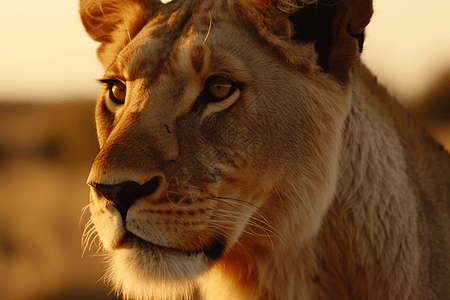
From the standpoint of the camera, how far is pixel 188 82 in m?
2.04

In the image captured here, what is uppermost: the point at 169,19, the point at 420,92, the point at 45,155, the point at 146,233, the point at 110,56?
the point at 420,92

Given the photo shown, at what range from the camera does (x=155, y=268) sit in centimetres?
184

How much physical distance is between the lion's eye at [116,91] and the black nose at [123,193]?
689 millimetres

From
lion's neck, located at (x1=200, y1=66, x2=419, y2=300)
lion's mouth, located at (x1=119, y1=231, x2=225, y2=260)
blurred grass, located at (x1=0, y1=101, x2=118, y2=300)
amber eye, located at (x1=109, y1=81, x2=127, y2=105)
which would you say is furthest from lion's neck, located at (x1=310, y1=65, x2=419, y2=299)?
blurred grass, located at (x1=0, y1=101, x2=118, y2=300)

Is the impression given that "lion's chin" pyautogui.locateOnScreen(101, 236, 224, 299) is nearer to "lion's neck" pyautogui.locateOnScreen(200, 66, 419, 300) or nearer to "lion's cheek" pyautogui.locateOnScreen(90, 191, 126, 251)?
"lion's cheek" pyautogui.locateOnScreen(90, 191, 126, 251)

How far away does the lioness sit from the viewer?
186 centimetres

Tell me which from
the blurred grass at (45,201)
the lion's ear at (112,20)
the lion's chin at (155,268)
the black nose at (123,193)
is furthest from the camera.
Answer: the blurred grass at (45,201)

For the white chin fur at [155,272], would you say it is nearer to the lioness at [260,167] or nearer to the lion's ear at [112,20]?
the lioness at [260,167]

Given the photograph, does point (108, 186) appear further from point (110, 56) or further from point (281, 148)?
point (110, 56)

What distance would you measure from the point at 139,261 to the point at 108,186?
0.98 feet

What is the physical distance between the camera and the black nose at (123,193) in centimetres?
171

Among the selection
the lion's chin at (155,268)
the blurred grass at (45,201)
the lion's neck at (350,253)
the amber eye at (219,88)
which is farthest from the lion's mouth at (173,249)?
the blurred grass at (45,201)

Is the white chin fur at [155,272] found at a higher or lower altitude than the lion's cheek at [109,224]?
lower

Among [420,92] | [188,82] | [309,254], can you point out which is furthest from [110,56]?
[420,92]
